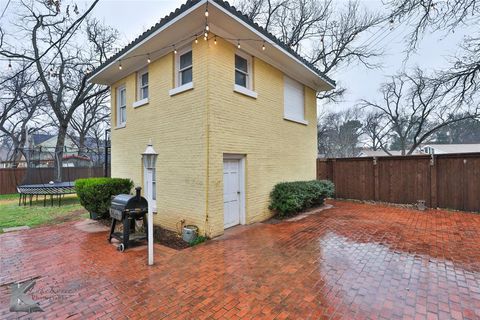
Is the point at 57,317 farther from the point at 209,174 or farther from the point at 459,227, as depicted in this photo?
the point at 459,227

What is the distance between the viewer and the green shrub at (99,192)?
7.18 m

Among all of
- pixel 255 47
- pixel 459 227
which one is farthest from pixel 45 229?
pixel 459 227

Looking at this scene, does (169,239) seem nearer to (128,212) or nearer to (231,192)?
(128,212)

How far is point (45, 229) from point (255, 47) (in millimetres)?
8275

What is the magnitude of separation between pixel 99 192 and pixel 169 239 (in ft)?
10.0

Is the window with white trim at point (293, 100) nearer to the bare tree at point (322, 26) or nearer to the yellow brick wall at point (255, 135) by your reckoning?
the yellow brick wall at point (255, 135)

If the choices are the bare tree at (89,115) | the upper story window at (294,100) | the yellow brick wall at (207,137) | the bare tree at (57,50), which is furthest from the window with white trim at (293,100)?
the bare tree at (89,115)

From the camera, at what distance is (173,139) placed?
6.46m

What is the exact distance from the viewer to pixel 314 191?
342 inches

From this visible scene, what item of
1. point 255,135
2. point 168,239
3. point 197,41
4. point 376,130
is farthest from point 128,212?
point 376,130

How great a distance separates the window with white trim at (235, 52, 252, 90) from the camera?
6.66 meters

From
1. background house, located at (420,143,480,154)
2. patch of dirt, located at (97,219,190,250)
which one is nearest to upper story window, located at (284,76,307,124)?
patch of dirt, located at (97,219,190,250)

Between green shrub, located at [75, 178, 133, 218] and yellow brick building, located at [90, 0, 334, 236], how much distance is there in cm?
68

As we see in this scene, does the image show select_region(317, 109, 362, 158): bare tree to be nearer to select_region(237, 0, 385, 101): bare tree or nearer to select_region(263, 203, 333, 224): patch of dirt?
select_region(237, 0, 385, 101): bare tree
